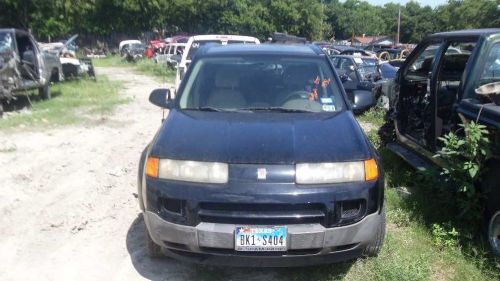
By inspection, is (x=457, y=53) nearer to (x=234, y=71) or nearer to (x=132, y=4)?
(x=234, y=71)

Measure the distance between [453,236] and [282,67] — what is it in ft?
6.80

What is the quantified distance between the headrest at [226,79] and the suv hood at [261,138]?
49 centimetres

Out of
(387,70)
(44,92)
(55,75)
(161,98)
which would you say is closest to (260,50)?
(161,98)

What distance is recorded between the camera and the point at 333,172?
10.6 ft

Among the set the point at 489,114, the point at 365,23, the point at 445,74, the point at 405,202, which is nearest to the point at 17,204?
the point at 405,202

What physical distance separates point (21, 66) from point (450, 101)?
943 centimetres

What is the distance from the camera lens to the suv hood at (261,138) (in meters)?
3.25

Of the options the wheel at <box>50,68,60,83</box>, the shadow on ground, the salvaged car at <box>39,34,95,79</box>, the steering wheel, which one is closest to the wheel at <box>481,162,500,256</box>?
the shadow on ground

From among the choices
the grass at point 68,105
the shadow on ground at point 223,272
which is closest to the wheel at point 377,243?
the shadow on ground at point 223,272

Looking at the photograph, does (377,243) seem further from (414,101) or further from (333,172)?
(414,101)

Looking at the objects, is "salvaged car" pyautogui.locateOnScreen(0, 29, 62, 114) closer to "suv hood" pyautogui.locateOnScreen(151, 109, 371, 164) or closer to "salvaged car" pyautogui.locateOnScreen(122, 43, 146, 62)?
"suv hood" pyautogui.locateOnScreen(151, 109, 371, 164)

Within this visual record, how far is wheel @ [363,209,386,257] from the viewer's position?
11.9ft

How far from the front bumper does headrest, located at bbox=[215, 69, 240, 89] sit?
1.50 metres

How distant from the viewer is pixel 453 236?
4.16m
